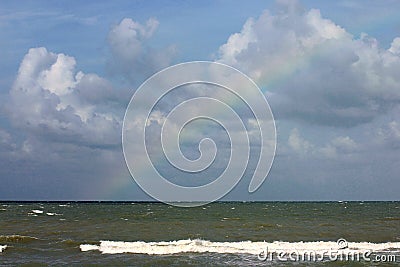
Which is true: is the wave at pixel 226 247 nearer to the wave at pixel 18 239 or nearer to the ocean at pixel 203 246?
the ocean at pixel 203 246

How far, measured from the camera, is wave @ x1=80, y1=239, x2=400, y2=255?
29.2m

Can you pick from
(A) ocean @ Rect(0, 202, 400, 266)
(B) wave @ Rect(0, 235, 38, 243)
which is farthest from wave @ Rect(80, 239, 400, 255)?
(B) wave @ Rect(0, 235, 38, 243)

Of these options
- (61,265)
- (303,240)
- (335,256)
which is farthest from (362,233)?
(61,265)

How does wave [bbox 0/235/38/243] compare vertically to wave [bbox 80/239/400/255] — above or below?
below

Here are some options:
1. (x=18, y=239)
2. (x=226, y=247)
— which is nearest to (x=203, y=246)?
(x=226, y=247)

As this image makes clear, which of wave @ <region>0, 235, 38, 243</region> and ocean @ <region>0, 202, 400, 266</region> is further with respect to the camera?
wave @ <region>0, 235, 38, 243</region>

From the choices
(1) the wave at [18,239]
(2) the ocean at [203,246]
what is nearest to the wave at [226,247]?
(2) the ocean at [203,246]

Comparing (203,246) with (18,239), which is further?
(18,239)

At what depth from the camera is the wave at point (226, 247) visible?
29156 mm

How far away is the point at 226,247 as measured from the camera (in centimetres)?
3023

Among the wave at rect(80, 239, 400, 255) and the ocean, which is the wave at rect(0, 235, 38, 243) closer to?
the ocean

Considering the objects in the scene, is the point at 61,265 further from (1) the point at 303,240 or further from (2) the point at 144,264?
(1) the point at 303,240

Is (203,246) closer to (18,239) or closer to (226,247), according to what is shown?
(226,247)

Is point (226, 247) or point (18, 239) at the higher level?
point (226, 247)
